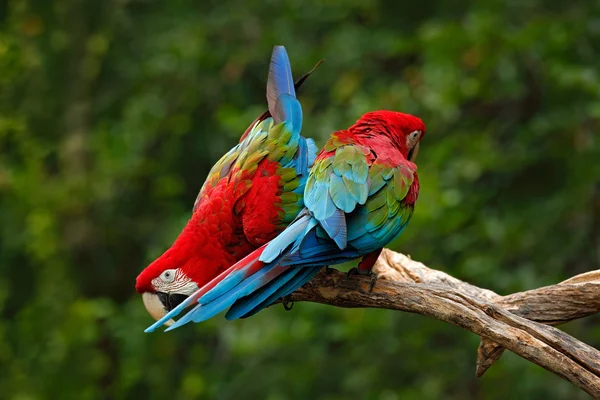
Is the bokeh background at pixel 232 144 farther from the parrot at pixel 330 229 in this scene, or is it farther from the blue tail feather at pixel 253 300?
the blue tail feather at pixel 253 300

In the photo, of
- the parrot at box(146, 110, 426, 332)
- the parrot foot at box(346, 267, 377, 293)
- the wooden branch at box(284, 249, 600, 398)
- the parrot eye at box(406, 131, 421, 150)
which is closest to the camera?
the wooden branch at box(284, 249, 600, 398)

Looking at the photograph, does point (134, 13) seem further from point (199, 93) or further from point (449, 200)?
point (449, 200)

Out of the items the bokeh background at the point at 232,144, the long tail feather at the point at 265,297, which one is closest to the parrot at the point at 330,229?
the long tail feather at the point at 265,297

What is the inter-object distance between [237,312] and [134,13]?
324 centimetres

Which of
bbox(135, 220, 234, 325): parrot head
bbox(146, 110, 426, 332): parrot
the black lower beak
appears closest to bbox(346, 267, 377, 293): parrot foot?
bbox(146, 110, 426, 332): parrot

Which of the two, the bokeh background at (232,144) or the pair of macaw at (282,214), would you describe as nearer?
the pair of macaw at (282,214)

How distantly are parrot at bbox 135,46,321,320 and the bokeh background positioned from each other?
1.32 metres

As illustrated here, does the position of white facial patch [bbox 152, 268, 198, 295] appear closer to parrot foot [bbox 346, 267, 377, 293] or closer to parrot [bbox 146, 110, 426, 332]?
parrot [bbox 146, 110, 426, 332]

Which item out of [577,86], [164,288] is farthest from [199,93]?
[164,288]

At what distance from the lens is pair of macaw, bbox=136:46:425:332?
2215 millimetres

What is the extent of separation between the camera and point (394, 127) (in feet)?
8.91

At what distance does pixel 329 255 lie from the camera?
89.2 inches

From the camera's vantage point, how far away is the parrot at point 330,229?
219cm

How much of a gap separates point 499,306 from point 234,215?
81cm
